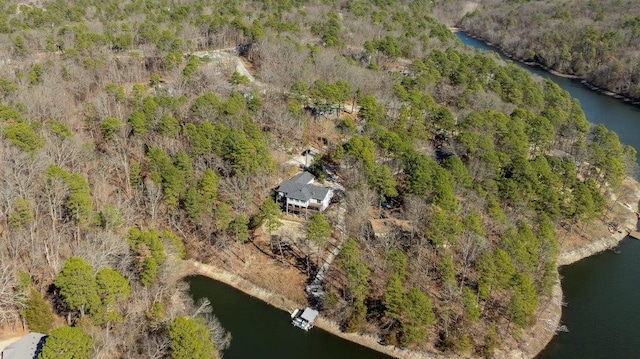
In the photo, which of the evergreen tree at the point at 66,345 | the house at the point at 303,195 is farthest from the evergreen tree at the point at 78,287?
the house at the point at 303,195

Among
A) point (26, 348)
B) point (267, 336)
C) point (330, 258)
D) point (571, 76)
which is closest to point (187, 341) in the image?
point (267, 336)

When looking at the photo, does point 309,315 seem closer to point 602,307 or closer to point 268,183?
point 268,183

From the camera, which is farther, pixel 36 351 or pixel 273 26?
pixel 273 26

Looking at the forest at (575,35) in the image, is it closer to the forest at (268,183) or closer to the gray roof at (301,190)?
the forest at (268,183)

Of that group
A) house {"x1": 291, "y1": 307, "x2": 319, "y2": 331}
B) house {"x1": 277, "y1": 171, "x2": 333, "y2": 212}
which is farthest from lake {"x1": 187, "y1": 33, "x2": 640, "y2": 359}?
house {"x1": 277, "y1": 171, "x2": 333, "y2": 212}

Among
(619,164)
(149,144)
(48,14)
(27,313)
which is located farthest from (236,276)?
(48,14)

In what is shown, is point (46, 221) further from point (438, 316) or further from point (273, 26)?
point (273, 26)
